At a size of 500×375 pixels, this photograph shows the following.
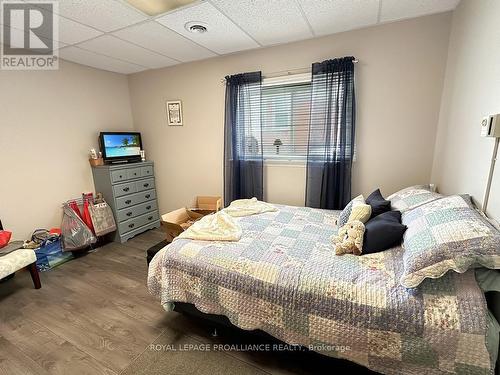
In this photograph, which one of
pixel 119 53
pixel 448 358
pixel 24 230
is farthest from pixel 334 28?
pixel 24 230

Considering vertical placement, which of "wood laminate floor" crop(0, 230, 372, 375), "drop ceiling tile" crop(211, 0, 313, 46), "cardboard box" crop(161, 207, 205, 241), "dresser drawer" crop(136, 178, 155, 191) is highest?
"drop ceiling tile" crop(211, 0, 313, 46)

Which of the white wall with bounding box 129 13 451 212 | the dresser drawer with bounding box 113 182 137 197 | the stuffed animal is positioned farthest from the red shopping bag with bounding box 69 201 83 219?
the stuffed animal

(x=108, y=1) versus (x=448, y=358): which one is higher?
(x=108, y=1)

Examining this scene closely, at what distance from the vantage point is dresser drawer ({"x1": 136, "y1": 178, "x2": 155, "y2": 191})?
11.8 feet

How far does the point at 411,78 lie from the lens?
7.30ft

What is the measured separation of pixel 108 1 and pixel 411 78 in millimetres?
2667

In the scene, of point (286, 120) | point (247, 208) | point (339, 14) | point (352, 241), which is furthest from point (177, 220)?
point (339, 14)

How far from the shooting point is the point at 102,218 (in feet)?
10.3

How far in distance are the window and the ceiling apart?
Answer: 0.46 meters

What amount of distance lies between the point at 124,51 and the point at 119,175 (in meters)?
1.56

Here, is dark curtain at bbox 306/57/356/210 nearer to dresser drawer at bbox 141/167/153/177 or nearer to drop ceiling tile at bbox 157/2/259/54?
drop ceiling tile at bbox 157/2/259/54

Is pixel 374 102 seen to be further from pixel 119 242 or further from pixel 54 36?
pixel 119 242

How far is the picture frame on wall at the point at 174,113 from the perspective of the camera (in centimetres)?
342

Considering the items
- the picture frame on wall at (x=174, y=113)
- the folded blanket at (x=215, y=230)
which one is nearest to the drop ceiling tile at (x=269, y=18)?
the picture frame on wall at (x=174, y=113)
